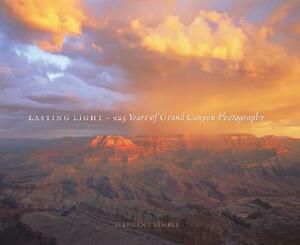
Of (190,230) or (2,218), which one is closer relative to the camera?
(190,230)

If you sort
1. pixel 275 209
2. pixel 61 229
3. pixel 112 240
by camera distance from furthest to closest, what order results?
1. pixel 275 209
2. pixel 61 229
3. pixel 112 240

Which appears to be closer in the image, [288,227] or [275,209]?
[288,227]

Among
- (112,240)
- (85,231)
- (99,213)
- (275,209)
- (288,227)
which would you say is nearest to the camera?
(112,240)

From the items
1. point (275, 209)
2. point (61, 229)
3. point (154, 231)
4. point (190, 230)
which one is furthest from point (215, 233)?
point (275, 209)

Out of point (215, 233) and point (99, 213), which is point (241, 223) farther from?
point (99, 213)

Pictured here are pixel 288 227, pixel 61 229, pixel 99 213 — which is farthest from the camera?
pixel 99 213

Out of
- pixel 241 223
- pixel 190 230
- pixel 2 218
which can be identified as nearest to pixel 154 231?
pixel 190 230

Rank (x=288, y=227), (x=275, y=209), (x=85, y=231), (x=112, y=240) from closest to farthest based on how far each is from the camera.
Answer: (x=112, y=240) < (x=85, y=231) < (x=288, y=227) < (x=275, y=209)

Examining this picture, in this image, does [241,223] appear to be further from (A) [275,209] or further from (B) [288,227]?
(A) [275,209]

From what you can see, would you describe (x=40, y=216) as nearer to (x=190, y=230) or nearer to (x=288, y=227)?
(x=190, y=230)
